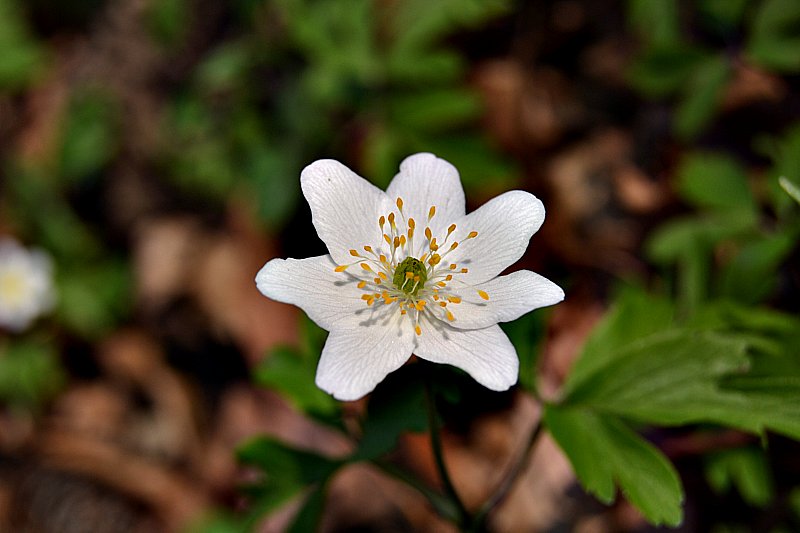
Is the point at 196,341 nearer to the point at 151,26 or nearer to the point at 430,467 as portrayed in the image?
the point at 430,467

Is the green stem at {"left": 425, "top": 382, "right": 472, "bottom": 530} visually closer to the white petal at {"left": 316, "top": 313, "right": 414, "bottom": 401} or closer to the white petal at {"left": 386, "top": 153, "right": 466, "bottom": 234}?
the white petal at {"left": 316, "top": 313, "right": 414, "bottom": 401}

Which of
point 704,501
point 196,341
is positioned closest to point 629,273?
point 704,501

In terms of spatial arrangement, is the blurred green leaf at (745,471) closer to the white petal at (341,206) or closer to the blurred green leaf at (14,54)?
the white petal at (341,206)

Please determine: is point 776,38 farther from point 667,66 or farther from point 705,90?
point 667,66

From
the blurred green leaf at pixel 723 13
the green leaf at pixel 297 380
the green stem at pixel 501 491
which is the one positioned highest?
the blurred green leaf at pixel 723 13

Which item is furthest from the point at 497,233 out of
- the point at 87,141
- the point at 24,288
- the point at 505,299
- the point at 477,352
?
the point at 87,141

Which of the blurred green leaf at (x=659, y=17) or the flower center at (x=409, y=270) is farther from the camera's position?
the blurred green leaf at (x=659, y=17)

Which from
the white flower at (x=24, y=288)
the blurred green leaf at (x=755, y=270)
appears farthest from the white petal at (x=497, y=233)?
the white flower at (x=24, y=288)
